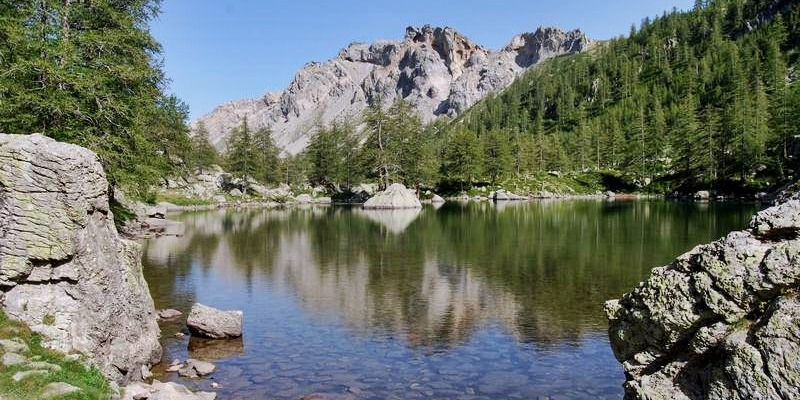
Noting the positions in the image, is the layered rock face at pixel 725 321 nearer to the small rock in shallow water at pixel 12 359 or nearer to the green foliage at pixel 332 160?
the small rock in shallow water at pixel 12 359

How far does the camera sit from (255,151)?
142m

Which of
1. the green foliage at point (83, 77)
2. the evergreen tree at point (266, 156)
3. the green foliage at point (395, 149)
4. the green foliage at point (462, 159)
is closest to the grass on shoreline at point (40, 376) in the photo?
the green foliage at point (83, 77)

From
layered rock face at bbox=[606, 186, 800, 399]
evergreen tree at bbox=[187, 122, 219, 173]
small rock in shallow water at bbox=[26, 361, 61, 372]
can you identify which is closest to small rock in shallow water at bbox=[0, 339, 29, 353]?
small rock in shallow water at bbox=[26, 361, 61, 372]

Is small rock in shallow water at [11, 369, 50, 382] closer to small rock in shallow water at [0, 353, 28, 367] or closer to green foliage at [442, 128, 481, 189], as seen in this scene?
small rock in shallow water at [0, 353, 28, 367]

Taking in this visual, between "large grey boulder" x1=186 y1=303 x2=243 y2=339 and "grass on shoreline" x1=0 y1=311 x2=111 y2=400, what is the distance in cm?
876

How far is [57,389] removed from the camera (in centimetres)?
1182

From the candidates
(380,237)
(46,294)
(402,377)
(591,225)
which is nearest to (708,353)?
(402,377)

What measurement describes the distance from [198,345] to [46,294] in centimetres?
777

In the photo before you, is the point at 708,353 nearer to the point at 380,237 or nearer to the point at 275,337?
the point at 275,337

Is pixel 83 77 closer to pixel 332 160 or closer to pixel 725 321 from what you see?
pixel 725 321

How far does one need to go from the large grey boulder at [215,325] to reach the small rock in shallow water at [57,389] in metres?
10.6

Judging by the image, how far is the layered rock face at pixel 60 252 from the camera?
14539mm

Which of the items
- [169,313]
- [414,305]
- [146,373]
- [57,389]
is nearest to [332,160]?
[414,305]

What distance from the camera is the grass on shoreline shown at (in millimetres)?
11406
